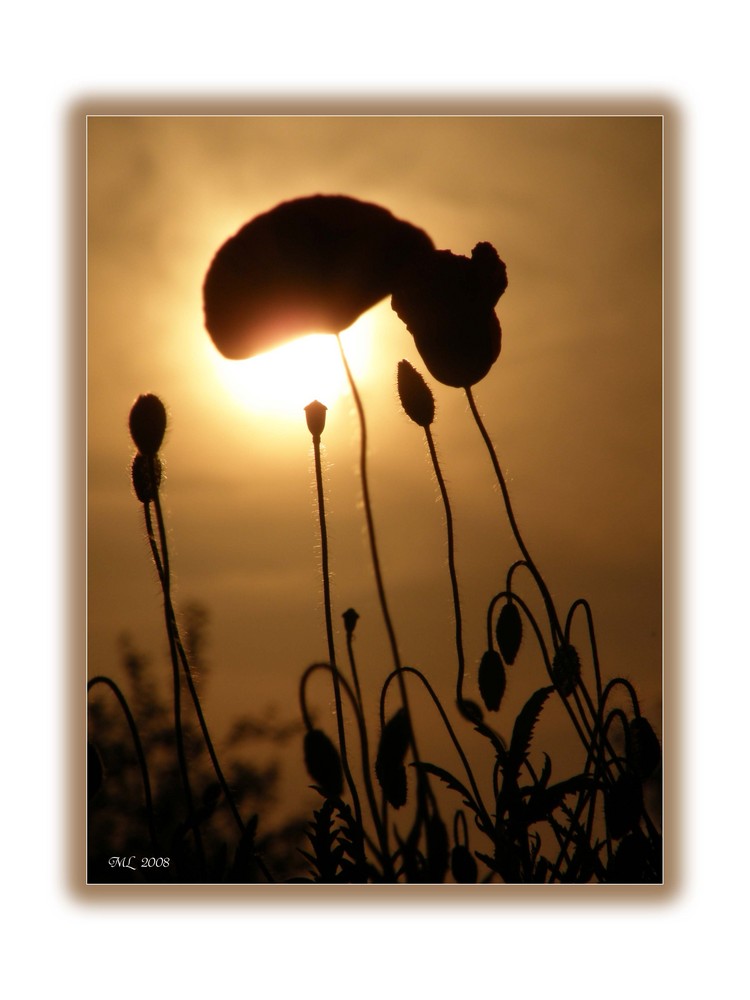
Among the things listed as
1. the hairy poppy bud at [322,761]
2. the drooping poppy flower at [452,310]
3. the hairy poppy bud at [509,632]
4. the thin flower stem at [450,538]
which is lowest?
the hairy poppy bud at [322,761]

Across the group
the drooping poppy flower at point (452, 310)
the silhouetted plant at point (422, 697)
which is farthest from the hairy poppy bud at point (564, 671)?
the drooping poppy flower at point (452, 310)

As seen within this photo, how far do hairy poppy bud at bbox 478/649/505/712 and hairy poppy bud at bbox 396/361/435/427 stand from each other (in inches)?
12.9

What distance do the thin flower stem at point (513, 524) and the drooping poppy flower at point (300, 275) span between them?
0.20 m

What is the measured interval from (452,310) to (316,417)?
0.23 m

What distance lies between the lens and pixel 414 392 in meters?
1.47

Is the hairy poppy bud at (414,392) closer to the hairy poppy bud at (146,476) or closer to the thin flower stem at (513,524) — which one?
the thin flower stem at (513,524)

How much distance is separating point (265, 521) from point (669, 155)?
796 mm

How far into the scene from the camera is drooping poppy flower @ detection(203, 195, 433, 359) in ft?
4.88

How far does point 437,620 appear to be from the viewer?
1471 mm

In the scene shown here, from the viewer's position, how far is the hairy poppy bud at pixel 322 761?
145 cm

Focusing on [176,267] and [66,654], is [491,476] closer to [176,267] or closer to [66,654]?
[176,267]

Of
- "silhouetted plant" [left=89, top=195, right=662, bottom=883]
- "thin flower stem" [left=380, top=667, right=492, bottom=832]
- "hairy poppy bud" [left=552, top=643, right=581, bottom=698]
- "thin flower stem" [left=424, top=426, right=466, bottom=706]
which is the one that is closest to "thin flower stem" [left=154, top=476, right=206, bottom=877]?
"silhouetted plant" [left=89, top=195, right=662, bottom=883]

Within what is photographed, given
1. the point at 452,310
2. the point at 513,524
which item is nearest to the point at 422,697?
the point at 513,524
